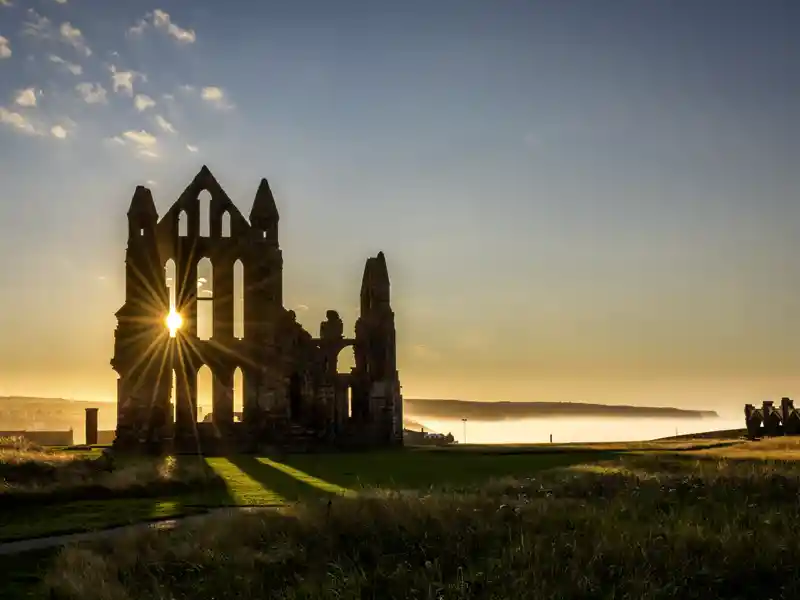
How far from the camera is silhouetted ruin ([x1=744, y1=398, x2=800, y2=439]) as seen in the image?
47.2m

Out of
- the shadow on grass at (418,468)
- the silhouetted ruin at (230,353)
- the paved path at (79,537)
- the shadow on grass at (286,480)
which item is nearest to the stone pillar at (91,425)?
the silhouetted ruin at (230,353)

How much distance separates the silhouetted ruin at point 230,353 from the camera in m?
45.6

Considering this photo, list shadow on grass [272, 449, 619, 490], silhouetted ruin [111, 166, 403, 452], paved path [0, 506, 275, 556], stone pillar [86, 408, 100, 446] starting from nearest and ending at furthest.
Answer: paved path [0, 506, 275, 556] < shadow on grass [272, 449, 619, 490] < silhouetted ruin [111, 166, 403, 452] < stone pillar [86, 408, 100, 446]

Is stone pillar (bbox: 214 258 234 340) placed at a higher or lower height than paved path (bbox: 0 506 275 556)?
higher

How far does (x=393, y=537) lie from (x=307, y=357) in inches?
1474

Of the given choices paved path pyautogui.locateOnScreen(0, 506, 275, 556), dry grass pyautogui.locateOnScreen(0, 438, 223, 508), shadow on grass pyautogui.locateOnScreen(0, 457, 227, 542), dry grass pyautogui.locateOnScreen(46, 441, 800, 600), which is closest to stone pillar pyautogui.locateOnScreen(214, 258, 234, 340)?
dry grass pyautogui.locateOnScreen(0, 438, 223, 508)

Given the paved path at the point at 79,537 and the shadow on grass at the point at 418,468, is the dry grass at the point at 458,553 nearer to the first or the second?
the paved path at the point at 79,537

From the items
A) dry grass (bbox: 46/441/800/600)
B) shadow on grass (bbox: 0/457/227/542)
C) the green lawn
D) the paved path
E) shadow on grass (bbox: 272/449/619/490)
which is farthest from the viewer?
shadow on grass (bbox: 272/449/619/490)

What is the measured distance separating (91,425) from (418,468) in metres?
32.8

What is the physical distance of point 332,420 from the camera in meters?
49.4

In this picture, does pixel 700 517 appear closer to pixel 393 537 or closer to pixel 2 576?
pixel 393 537

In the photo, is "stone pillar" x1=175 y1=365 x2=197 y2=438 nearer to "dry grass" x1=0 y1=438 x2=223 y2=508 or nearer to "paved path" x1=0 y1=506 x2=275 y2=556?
"dry grass" x1=0 y1=438 x2=223 y2=508

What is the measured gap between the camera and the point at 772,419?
A: 48594 millimetres

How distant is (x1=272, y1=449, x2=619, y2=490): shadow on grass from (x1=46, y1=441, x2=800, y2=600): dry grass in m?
6.12
